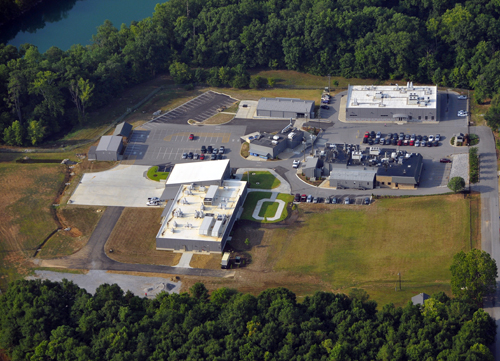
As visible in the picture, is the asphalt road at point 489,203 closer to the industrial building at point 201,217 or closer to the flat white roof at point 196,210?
the industrial building at point 201,217

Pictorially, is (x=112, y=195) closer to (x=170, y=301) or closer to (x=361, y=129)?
(x=170, y=301)

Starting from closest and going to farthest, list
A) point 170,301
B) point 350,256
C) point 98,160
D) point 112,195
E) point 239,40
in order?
point 170,301 < point 350,256 < point 112,195 < point 98,160 < point 239,40

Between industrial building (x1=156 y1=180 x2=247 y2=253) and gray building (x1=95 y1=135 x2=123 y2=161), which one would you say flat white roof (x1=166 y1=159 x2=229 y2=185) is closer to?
industrial building (x1=156 y1=180 x2=247 y2=253)

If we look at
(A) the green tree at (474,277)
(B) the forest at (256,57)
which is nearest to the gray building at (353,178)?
(A) the green tree at (474,277)

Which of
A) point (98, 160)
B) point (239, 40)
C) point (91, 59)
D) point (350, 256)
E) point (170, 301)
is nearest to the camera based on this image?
point (170, 301)

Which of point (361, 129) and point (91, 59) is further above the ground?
point (91, 59)

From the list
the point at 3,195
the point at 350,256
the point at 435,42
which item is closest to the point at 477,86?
the point at 435,42

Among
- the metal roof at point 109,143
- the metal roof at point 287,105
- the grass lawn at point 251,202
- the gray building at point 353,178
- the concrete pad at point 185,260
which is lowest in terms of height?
the concrete pad at point 185,260
